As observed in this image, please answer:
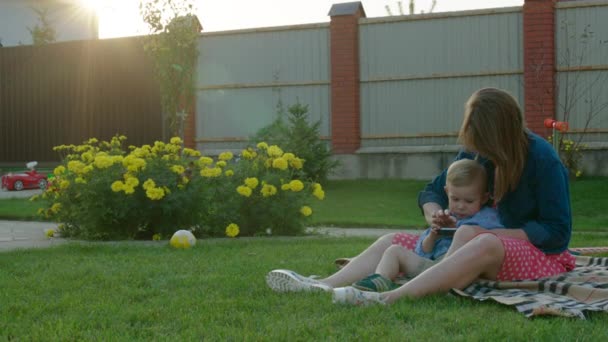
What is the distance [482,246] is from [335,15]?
38.5 feet

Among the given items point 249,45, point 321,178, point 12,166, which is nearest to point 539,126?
point 321,178

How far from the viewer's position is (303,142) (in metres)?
13.3

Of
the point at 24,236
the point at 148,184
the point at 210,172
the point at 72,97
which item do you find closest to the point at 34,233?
the point at 24,236

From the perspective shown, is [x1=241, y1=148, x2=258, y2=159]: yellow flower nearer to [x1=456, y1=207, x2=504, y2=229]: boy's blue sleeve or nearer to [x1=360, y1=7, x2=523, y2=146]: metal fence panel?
[x1=456, y1=207, x2=504, y2=229]: boy's blue sleeve

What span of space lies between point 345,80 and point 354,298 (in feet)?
38.1

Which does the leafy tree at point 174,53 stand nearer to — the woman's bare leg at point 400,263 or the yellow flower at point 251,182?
the yellow flower at point 251,182

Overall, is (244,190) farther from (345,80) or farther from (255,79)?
(255,79)

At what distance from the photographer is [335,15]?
15117 mm

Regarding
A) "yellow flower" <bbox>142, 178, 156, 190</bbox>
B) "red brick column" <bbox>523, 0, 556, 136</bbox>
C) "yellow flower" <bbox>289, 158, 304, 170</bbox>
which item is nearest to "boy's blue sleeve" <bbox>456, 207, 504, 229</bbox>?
"yellow flower" <bbox>142, 178, 156, 190</bbox>

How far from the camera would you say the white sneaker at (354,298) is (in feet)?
12.1

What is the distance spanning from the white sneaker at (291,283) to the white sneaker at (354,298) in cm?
30

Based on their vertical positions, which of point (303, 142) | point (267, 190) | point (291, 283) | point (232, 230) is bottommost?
point (232, 230)

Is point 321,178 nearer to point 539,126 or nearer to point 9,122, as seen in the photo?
point 539,126

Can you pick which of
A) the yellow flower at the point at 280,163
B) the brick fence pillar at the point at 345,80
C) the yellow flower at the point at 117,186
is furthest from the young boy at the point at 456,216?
the brick fence pillar at the point at 345,80
